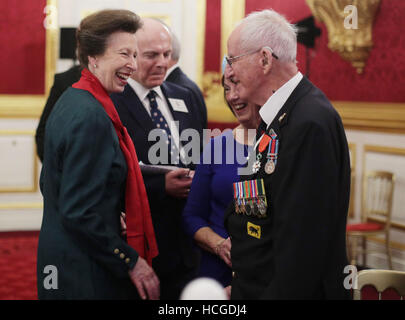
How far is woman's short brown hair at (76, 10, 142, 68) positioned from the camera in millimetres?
1812

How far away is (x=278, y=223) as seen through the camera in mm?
1321

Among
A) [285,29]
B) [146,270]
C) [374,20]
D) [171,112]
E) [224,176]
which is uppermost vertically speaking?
[374,20]

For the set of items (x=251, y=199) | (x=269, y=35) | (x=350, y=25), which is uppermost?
(x=350, y=25)

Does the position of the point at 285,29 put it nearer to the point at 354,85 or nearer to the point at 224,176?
the point at 224,176

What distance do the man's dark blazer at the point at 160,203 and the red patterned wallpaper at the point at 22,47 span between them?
4.33 m

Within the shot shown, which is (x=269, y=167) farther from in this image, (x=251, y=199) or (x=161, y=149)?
(x=161, y=149)

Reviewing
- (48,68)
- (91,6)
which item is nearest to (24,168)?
(48,68)

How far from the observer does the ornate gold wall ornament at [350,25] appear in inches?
205

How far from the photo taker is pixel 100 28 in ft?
5.93

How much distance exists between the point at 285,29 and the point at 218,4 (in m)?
5.82

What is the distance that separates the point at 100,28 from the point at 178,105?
3.03 ft

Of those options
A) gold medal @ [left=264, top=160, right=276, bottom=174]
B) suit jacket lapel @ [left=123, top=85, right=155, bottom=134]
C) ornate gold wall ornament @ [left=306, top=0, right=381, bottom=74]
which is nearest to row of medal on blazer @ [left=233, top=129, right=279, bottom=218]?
gold medal @ [left=264, top=160, right=276, bottom=174]

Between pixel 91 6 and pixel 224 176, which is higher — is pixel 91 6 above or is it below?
above

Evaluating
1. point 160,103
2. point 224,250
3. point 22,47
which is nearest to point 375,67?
point 160,103
